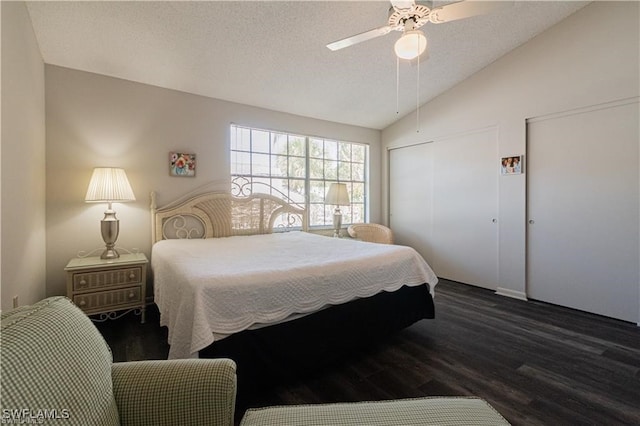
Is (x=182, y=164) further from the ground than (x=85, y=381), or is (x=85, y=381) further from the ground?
(x=182, y=164)

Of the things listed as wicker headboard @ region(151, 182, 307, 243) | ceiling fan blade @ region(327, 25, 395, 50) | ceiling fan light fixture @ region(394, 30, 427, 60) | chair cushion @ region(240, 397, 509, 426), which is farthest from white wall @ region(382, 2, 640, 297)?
chair cushion @ region(240, 397, 509, 426)

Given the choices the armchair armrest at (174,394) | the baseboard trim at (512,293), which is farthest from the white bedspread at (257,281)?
the baseboard trim at (512,293)

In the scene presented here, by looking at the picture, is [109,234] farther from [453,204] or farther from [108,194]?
[453,204]

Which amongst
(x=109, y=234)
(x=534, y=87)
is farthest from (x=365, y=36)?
(x=109, y=234)

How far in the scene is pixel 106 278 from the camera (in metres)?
2.58

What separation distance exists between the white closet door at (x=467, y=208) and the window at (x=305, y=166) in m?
1.30

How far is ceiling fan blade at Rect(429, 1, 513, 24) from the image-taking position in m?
1.81

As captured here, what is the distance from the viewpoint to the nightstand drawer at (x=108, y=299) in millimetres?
2493

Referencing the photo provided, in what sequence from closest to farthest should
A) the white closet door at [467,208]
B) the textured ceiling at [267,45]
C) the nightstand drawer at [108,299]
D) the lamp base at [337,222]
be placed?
the textured ceiling at [267,45] → the nightstand drawer at [108,299] → the white closet door at [467,208] → the lamp base at [337,222]

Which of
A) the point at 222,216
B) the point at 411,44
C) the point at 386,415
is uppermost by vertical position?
the point at 411,44

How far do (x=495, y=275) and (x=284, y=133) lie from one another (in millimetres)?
3375

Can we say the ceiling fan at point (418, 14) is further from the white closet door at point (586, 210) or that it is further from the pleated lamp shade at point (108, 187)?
the pleated lamp shade at point (108, 187)

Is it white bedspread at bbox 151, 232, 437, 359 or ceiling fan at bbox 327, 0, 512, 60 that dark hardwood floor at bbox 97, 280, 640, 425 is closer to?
white bedspread at bbox 151, 232, 437, 359

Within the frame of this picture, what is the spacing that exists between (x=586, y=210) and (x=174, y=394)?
151 inches
